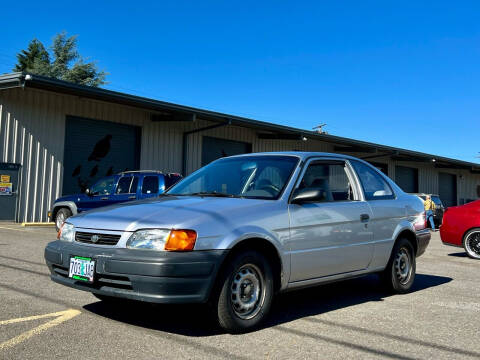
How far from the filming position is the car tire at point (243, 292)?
12.8 feet

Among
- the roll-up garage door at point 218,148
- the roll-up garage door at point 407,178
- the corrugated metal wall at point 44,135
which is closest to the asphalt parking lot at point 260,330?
the corrugated metal wall at point 44,135

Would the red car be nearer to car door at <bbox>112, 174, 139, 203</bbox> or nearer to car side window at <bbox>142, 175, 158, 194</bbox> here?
car side window at <bbox>142, 175, 158, 194</bbox>

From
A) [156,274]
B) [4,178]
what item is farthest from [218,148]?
[156,274]

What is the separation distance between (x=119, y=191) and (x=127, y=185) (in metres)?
0.28

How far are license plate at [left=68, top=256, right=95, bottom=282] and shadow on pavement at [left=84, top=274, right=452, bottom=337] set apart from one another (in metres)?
0.60

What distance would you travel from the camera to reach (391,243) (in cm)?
576

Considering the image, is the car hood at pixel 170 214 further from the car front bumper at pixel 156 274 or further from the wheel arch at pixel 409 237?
the wheel arch at pixel 409 237

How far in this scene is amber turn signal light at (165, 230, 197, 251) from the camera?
3.75 metres

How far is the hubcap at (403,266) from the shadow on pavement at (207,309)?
29 centimetres

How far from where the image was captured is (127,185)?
1323 cm

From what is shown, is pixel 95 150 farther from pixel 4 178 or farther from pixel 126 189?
pixel 126 189

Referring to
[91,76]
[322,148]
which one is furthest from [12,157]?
[91,76]

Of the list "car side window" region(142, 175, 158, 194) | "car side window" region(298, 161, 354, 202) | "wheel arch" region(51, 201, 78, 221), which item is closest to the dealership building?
"wheel arch" region(51, 201, 78, 221)

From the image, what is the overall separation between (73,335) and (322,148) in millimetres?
26167
